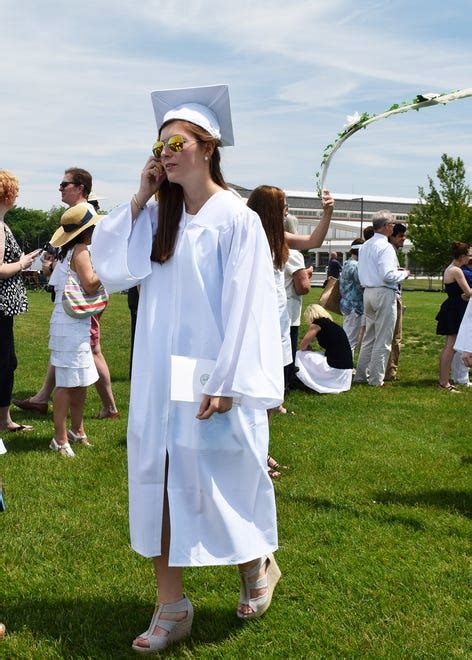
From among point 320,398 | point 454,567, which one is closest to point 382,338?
point 320,398

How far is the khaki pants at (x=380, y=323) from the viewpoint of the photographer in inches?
420

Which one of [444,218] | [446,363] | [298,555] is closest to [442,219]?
[444,218]

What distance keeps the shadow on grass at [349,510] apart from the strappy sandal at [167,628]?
1916mm

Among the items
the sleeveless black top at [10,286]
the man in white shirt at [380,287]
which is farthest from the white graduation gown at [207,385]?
the man in white shirt at [380,287]

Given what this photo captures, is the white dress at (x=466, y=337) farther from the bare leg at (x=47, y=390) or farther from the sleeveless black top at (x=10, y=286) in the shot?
the bare leg at (x=47, y=390)

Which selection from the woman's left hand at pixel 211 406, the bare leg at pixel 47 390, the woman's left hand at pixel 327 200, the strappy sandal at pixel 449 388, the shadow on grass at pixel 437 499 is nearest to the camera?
the woman's left hand at pixel 211 406

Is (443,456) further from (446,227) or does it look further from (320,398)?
(446,227)

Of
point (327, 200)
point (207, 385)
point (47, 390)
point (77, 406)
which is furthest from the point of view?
point (47, 390)

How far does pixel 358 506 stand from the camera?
5.32 meters

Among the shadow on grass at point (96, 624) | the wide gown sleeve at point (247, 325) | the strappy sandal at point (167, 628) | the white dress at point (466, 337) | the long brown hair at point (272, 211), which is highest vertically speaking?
the long brown hair at point (272, 211)

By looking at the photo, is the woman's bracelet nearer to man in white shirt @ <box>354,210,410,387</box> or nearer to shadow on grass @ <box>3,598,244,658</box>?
shadow on grass @ <box>3,598,244,658</box>

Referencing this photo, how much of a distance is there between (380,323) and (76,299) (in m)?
5.40

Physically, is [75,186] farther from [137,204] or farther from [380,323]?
[380,323]

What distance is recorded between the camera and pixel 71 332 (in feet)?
21.2
